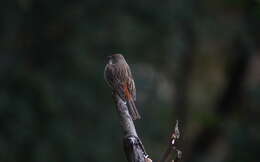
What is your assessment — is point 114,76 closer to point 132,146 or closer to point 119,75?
point 119,75

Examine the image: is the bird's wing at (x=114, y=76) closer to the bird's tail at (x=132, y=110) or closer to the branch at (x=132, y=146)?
the bird's tail at (x=132, y=110)

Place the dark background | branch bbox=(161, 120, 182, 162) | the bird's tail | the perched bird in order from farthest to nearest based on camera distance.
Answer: the dark background, the perched bird, the bird's tail, branch bbox=(161, 120, 182, 162)

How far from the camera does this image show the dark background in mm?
12711

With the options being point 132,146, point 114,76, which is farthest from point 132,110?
point 132,146

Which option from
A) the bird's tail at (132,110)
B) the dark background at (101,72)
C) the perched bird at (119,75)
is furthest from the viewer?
the dark background at (101,72)

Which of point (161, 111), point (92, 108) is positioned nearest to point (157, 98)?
point (161, 111)

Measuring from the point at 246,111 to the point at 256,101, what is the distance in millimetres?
528

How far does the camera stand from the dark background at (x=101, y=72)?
12711mm

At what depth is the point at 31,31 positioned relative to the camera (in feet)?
43.5

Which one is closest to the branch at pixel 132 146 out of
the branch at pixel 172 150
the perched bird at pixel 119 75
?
the branch at pixel 172 150

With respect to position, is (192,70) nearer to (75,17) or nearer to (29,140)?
(75,17)

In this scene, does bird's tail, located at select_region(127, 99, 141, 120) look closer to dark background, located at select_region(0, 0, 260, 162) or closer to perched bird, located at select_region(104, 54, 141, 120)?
perched bird, located at select_region(104, 54, 141, 120)

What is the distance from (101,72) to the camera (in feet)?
Result: 43.4

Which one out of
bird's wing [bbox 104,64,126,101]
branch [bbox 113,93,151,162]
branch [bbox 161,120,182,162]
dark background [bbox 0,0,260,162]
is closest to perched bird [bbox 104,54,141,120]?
bird's wing [bbox 104,64,126,101]
